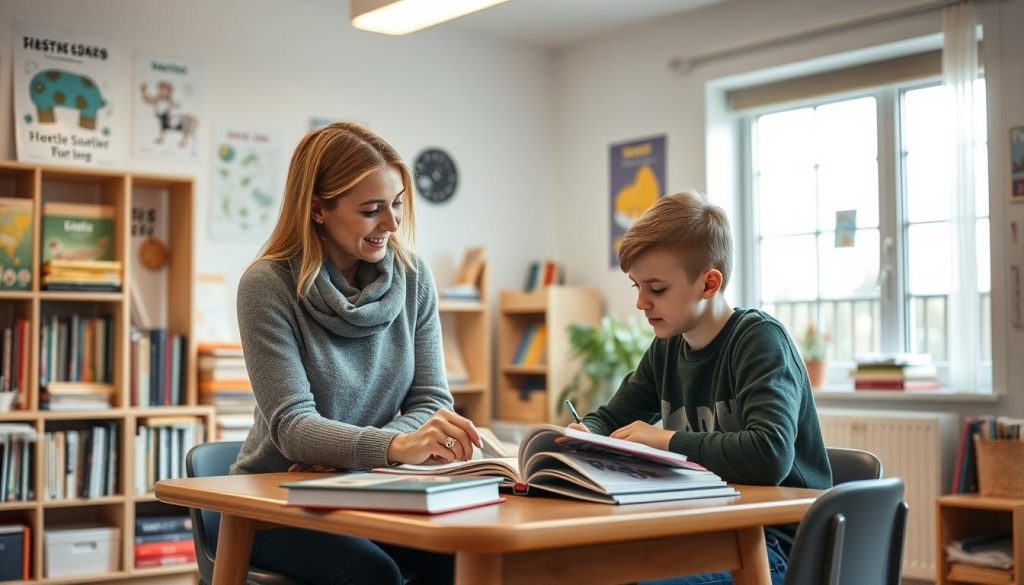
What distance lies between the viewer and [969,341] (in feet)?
13.6

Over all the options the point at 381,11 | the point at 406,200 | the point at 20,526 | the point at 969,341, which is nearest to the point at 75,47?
the point at 381,11

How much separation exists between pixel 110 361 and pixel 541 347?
2051 mm

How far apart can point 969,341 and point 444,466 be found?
3.13 metres

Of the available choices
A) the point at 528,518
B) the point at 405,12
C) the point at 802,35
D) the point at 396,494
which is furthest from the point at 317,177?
the point at 802,35

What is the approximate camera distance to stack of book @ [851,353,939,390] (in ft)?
14.3

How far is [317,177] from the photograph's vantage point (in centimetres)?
203

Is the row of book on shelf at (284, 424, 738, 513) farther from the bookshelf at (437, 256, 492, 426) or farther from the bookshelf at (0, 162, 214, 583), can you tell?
the bookshelf at (437, 256, 492, 426)

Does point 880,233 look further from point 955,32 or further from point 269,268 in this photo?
point 269,268

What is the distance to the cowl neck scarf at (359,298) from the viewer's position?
194 cm

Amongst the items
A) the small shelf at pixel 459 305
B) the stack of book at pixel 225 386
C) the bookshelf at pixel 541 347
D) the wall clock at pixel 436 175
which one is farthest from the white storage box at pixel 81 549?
the wall clock at pixel 436 175

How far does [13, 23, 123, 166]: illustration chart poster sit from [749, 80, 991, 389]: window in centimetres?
289

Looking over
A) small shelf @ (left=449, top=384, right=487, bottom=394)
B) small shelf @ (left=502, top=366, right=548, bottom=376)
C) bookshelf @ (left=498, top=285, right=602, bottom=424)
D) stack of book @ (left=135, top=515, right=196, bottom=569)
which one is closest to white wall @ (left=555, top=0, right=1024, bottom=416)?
bookshelf @ (left=498, top=285, right=602, bottom=424)

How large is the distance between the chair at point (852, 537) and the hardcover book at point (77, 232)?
11.1 ft

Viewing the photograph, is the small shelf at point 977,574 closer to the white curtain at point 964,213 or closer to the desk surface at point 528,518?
the white curtain at point 964,213
